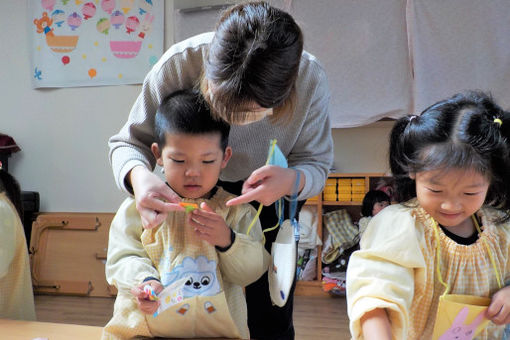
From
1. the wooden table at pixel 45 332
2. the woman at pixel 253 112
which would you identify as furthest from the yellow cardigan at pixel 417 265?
the wooden table at pixel 45 332

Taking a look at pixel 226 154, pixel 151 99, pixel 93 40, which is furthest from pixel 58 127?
pixel 226 154

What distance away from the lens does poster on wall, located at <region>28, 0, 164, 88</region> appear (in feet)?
11.5

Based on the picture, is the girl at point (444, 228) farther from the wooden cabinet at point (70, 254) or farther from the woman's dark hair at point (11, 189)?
the wooden cabinet at point (70, 254)

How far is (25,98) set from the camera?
3.79 m

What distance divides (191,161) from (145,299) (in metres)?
0.30

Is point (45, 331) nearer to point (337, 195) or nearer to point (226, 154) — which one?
point (226, 154)

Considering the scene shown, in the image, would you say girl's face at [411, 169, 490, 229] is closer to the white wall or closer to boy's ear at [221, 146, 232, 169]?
boy's ear at [221, 146, 232, 169]

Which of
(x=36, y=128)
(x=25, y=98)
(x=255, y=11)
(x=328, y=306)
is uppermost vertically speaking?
(x=255, y=11)

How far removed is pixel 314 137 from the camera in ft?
3.79

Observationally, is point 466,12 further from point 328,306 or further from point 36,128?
point 36,128

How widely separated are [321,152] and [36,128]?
3.28m

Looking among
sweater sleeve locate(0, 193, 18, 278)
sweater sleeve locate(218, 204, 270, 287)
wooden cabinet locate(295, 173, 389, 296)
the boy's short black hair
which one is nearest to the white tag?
sweater sleeve locate(218, 204, 270, 287)

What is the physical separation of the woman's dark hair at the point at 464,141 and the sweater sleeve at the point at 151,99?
0.51 meters

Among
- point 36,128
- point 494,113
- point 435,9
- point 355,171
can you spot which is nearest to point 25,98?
point 36,128
